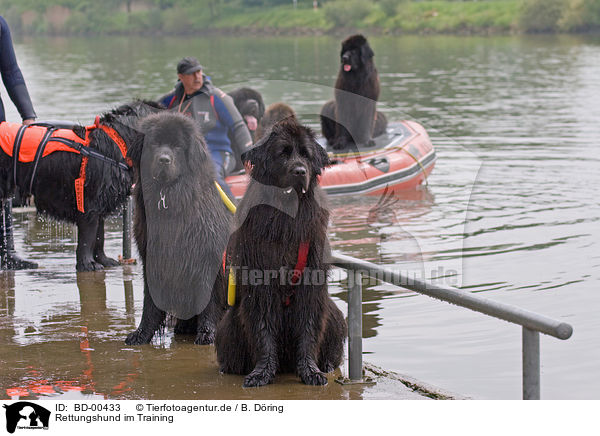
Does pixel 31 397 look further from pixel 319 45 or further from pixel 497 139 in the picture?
pixel 319 45

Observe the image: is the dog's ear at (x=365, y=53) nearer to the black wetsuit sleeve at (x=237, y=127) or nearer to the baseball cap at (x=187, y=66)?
the black wetsuit sleeve at (x=237, y=127)

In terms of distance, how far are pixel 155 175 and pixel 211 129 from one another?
10.5 feet

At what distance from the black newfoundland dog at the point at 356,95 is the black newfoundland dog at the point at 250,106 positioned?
2.28 m

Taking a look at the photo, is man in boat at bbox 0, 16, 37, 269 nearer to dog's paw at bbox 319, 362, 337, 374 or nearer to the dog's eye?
dog's paw at bbox 319, 362, 337, 374

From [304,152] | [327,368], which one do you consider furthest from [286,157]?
[327,368]

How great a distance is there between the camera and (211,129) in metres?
8.58

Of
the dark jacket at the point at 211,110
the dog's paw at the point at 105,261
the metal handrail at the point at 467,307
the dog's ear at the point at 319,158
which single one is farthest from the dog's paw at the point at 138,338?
the dark jacket at the point at 211,110

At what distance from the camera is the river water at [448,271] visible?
17.9 feet

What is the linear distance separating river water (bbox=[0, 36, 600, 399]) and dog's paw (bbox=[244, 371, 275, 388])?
6.2 inches

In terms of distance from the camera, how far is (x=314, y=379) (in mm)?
4637

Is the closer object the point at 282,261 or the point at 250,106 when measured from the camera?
the point at 282,261

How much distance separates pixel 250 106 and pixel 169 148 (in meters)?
5.54
